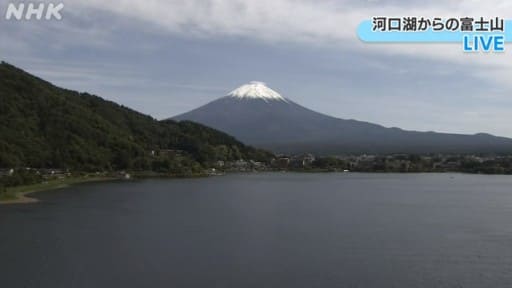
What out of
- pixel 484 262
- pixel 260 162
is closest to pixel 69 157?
pixel 260 162

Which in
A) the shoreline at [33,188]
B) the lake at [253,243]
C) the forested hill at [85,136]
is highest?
the forested hill at [85,136]

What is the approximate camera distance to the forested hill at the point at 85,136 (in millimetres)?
18609

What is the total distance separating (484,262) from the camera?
5.95m

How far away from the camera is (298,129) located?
5644 centimetres

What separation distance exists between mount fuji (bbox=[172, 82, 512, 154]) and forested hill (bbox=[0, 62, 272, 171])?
1930 cm

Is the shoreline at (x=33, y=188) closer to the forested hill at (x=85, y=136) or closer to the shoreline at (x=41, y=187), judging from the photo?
the shoreline at (x=41, y=187)

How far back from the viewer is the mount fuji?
5122cm

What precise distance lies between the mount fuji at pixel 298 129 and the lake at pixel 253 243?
1409 inches

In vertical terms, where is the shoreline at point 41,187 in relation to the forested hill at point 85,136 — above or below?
below

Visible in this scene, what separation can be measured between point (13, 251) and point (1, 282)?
4.30 feet

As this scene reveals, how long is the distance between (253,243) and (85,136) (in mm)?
15575

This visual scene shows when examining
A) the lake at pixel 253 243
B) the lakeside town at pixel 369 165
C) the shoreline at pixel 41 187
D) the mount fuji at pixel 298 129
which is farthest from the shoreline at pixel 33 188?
the mount fuji at pixel 298 129

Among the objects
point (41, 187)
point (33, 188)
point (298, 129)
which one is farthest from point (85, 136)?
point (298, 129)

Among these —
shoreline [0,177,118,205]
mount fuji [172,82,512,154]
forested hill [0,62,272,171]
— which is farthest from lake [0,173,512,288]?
mount fuji [172,82,512,154]
